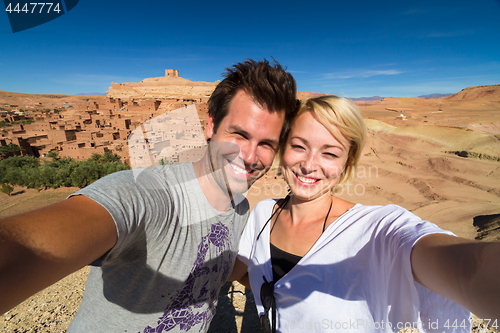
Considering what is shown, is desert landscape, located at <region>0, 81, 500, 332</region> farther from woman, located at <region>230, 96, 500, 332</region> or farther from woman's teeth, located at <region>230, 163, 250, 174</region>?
woman's teeth, located at <region>230, 163, 250, 174</region>

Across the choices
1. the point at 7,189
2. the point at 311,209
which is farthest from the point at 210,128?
the point at 7,189

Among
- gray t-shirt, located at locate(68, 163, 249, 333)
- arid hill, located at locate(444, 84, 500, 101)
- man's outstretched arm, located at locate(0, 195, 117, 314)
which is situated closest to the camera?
man's outstretched arm, located at locate(0, 195, 117, 314)

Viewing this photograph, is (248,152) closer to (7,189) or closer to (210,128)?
(210,128)

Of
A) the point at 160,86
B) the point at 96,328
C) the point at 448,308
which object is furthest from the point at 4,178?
the point at 160,86

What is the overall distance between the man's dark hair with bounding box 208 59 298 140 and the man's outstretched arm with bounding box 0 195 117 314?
1151 mm

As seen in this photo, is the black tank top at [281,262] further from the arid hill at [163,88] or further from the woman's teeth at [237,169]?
the arid hill at [163,88]

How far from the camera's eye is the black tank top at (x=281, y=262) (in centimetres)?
168

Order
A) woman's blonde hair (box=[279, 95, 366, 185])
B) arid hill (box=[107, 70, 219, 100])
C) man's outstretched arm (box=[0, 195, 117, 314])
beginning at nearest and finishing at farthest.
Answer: man's outstretched arm (box=[0, 195, 117, 314])
woman's blonde hair (box=[279, 95, 366, 185])
arid hill (box=[107, 70, 219, 100])

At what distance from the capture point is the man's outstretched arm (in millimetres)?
623

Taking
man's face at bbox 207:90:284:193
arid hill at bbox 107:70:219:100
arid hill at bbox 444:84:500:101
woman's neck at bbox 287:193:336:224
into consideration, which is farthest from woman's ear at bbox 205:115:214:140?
arid hill at bbox 444:84:500:101

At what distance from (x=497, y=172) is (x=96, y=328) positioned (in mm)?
18948

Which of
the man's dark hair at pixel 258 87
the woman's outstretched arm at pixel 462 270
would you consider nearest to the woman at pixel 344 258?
the woman's outstretched arm at pixel 462 270

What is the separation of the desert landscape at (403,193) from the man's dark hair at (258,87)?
41.3 inches

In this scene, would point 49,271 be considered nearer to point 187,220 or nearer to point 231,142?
point 187,220
